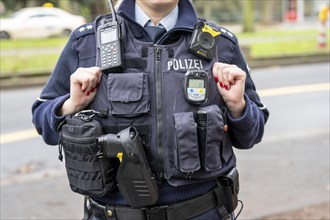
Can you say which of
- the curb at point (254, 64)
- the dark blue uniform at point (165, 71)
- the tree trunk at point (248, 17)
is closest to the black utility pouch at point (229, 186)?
the dark blue uniform at point (165, 71)

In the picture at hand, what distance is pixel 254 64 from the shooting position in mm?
14352

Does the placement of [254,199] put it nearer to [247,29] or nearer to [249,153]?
[249,153]

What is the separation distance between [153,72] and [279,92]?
8.77 meters

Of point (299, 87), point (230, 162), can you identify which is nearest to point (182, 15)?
point (230, 162)

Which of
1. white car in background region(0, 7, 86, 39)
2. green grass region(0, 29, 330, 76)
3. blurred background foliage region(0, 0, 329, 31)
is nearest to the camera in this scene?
white car in background region(0, 7, 86, 39)

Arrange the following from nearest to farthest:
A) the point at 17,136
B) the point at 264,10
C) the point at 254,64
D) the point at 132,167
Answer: the point at 132,167 → the point at 17,136 → the point at 254,64 → the point at 264,10

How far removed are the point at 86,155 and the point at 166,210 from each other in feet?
1.17

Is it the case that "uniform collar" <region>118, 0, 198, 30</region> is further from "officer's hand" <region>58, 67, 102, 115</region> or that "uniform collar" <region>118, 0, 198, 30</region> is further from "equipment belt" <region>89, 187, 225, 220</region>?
"equipment belt" <region>89, 187, 225, 220</region>

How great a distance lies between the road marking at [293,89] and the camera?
1017 centimetres

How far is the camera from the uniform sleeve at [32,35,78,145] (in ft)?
Answer: 6.27

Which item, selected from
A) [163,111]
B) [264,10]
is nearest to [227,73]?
[163,111]

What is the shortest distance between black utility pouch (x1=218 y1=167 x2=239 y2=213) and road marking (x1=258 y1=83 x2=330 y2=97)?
8077 millimetres

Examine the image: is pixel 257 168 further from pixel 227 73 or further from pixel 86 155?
pixel 86 155

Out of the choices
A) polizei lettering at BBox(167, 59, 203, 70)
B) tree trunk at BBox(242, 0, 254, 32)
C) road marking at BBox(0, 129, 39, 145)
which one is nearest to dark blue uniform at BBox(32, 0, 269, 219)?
polizei lettering at BBox(167, 59, 203, 70)
